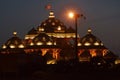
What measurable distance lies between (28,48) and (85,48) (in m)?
11.7

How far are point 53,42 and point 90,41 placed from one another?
831cm

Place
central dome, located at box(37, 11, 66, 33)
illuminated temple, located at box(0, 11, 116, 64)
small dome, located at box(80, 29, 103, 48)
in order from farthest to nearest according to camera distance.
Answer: central dome, located at box(37, 11, 66, 33) → small dome, located at box(80, 29, 103, 48) → illuminated temple, located at box(0, 11, 116, 64)

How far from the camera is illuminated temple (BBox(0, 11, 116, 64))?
290 feet

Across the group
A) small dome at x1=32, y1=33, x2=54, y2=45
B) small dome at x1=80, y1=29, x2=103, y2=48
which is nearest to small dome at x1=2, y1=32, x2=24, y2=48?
small dome at x1=32, y1=33, x2=54, y2=45

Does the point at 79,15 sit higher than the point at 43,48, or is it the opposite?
the point at 79,15

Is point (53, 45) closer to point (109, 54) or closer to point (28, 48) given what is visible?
point (28, 48)

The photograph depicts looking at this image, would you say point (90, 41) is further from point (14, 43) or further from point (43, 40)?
point (14, 43)

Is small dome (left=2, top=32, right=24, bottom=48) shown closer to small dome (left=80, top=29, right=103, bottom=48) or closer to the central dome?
the central dome

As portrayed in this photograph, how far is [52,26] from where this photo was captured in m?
97.4

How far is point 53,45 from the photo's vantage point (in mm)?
89688

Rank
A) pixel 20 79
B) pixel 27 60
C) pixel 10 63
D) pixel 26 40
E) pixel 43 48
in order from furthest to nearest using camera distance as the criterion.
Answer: pixel 26 40 → pixel 43 48 → pixel 27 60 → pixel 10 63 → pixel 20 79

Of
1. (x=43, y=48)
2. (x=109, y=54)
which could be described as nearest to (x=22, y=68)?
(x=109, y=54)

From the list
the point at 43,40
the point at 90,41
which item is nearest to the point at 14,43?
the point at 43,40

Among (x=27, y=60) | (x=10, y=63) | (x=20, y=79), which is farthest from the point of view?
(x=27, y=60)
